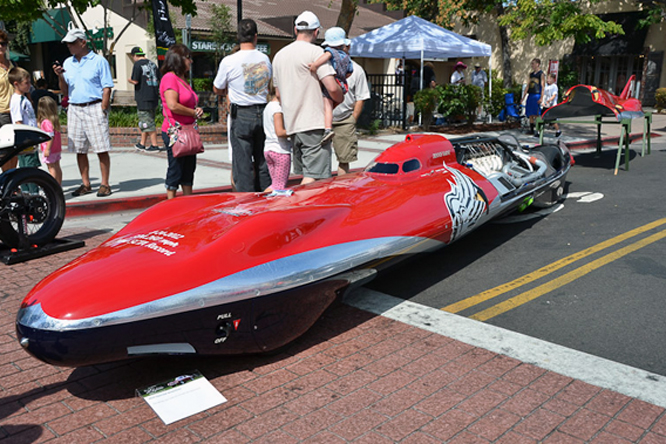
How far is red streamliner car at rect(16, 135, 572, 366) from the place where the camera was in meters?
2.83

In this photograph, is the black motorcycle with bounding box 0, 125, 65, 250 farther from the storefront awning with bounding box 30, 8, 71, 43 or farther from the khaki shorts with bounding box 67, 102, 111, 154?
the storefront awning with bounding box 30, 8, 71, 43

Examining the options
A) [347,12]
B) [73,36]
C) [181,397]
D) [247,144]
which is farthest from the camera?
[347,12]

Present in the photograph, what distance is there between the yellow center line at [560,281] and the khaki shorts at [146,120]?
8897 millimetres

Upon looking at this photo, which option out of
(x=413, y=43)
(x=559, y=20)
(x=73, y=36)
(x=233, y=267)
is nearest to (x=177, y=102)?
(x=73, y=36)

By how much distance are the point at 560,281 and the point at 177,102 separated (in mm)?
4063

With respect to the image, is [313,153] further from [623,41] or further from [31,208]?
[623,41]

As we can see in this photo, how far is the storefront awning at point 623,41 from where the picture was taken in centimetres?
2594

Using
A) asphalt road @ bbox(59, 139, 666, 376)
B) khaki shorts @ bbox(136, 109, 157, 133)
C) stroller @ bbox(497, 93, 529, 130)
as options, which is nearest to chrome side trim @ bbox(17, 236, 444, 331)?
asphalt road @ bbox(59, 139, 666, 376)

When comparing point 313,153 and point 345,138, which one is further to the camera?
point 345,138

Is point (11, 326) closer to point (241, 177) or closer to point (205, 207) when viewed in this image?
point (205, 207)

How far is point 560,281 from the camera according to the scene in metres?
4.79

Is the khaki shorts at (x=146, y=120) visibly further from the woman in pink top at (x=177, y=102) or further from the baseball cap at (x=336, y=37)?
the baseball cap at (x=336, y=37)

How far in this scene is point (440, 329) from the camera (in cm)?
391

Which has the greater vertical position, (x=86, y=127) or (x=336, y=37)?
(x=336, y=37)
